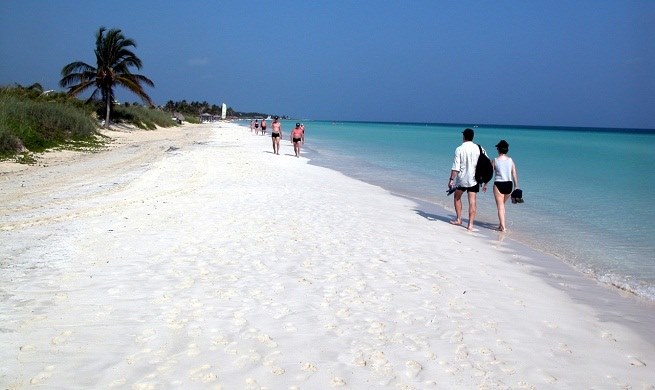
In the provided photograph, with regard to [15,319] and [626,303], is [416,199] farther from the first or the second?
[15,319]

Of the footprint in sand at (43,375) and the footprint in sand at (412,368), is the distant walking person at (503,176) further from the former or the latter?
the footprint in sand at (43,375)

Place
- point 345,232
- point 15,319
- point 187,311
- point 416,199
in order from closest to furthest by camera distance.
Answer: point 15,319 → point 187,311 → point 345,232 → point 416,199

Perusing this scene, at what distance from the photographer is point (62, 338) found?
3625mm

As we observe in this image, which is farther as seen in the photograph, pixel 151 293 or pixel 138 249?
pixel 138 249

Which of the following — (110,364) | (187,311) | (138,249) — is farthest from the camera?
(138,249)

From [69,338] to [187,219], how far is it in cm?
435

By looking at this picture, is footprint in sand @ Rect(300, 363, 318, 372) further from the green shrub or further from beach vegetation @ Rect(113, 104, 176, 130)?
beach vegetation @ Rect(113, 104, 176, 130)

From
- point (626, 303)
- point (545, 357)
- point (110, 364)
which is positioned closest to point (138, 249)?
point (110, 364)

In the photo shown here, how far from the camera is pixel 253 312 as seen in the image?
432cm

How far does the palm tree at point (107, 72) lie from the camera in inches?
1396

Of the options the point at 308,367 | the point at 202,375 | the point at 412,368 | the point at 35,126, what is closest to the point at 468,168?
the point at 412,368

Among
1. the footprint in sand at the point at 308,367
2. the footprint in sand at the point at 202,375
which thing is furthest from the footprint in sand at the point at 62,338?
the footprint in sand at the point at 308,367

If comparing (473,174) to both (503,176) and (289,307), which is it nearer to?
(503,176)

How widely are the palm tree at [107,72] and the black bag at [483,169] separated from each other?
103 ft
